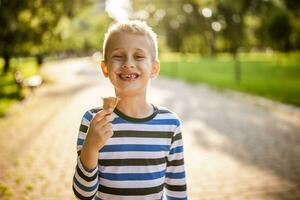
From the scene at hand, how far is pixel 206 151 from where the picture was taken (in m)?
8.12

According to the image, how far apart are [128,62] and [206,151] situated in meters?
6.26

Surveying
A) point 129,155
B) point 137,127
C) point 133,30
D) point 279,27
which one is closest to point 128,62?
point 133,30

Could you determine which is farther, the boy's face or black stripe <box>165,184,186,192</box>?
black stripe <box>165,184,186,192</box>

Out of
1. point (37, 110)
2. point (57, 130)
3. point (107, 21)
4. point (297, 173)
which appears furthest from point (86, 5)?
point (107, 21)

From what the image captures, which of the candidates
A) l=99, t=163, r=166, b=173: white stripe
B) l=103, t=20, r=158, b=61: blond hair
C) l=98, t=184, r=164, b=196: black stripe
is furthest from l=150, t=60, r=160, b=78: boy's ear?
l=98, t=184, r=164, b=196: black stripe

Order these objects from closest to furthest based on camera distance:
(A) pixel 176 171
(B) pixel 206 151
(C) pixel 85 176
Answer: (C) pixel 85 176 → (A) pixel 176 171 → (B) pixel 206 151

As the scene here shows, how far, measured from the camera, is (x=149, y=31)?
2205 mm

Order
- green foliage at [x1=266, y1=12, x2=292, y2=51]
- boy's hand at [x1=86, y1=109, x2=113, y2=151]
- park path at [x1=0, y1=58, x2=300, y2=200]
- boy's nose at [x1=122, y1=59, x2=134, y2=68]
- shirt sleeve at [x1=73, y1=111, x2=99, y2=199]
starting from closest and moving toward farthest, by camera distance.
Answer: boy's hand at [x1=86, y1=109, x2=113, y2=151] < shirt sleeve at [x1=73, y1=111, x2=99, y2=199] < boy's nose at [x1=122, y1=59, x2=134, y2=68] < park path at [x1=0, y1=58, x2=300, y2=200] < green foliage at [x1=266, y1=12, x2=292, y2=51]

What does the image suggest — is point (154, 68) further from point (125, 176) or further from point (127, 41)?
point (125, 176)

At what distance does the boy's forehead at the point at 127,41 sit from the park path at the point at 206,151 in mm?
3750

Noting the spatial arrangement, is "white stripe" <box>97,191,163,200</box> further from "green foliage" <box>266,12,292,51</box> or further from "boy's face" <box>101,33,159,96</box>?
"green foliage" <box>266,12,292,51</box>

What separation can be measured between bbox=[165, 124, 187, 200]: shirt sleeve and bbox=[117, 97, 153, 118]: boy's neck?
207 mm

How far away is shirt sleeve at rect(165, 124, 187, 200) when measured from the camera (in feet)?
7.48

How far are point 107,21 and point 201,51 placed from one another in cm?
1975
